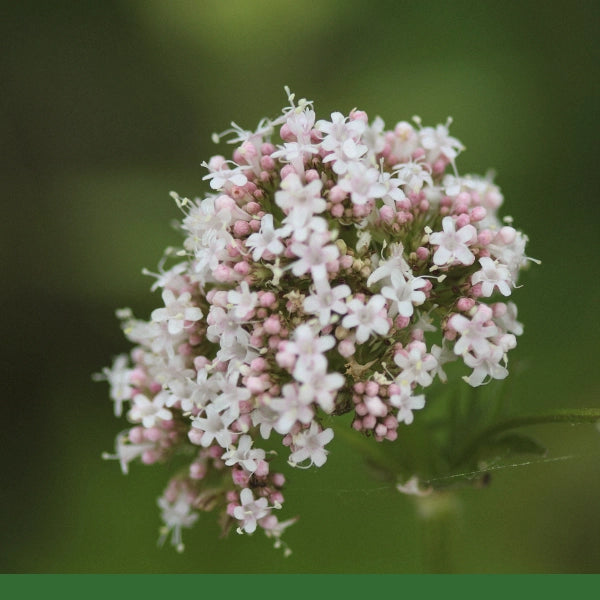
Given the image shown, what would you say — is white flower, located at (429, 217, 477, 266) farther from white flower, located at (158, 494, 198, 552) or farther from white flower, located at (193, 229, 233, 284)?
white flower, located at (158, 494, 198, 552)

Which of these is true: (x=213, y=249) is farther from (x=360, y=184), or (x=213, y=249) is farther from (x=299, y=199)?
(x=360, y=184)

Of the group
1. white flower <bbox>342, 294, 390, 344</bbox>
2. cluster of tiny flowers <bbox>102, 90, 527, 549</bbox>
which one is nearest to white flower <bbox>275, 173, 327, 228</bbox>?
cluster of tiny flowers <bbox>102, 90, 527, 549</bbox>

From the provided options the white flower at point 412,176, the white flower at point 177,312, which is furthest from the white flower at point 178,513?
the white flower at point 412,176

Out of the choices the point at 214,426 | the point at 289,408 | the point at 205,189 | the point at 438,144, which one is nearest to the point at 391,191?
the point at 438,144

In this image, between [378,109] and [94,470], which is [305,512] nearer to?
[94,470]

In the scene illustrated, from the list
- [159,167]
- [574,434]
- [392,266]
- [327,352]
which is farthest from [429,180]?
[159,167]

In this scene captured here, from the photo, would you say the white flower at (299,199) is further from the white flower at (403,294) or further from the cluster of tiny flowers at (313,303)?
the white flower at (403,294)
